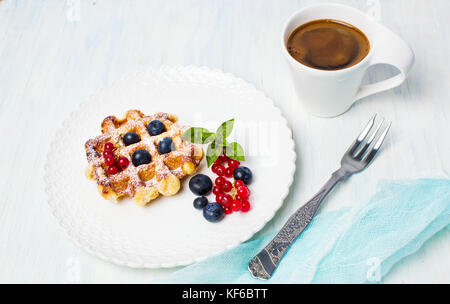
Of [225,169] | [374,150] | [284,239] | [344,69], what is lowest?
[284,239]

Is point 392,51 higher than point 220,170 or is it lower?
higher

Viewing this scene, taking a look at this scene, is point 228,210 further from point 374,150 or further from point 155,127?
point 374,150

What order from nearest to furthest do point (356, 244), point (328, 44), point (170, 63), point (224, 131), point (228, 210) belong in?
point (356, 244) → point (228, 210) → point (224, 131) → point (328, 44) → point (170, 63)

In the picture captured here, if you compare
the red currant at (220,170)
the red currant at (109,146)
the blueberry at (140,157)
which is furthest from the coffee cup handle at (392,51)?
the red currant at (109,146)

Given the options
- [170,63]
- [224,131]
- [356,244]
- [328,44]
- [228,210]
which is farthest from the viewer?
[170,63]

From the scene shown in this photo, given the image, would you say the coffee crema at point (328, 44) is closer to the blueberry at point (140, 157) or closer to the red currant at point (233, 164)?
the red currant at point (233, 164)

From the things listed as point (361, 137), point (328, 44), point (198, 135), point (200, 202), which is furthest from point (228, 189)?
point (328, 44)

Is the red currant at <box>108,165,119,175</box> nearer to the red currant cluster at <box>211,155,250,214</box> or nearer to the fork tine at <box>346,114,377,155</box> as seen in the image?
the red currant cluster at <box>211,155,250,214</box>
